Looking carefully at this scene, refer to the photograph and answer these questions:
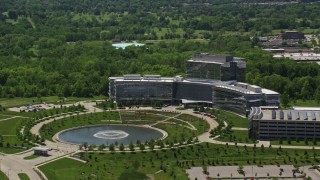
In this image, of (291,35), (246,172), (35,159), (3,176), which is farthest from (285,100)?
(291,35)

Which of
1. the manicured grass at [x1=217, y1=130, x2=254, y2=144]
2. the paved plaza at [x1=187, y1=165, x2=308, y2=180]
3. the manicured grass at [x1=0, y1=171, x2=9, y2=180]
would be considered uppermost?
the manicured grass at [x1=217, y1=130, x2=254, y2=144]

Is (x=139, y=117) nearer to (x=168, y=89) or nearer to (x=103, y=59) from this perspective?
(x=168, y=89)

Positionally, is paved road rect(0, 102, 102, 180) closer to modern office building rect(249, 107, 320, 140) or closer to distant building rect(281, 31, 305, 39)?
modern office building rect(249, 107, 320, 140)

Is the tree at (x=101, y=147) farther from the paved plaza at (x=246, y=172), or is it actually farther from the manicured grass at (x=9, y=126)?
the manicured grass at (x=9, y=126)

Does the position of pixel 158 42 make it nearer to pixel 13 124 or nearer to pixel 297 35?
pixel 297 35

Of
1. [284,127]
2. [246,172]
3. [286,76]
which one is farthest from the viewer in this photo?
[286,76]

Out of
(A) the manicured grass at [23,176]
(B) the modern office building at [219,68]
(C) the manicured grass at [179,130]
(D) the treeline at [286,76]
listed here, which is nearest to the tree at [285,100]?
(D) the treeline at [286,76]

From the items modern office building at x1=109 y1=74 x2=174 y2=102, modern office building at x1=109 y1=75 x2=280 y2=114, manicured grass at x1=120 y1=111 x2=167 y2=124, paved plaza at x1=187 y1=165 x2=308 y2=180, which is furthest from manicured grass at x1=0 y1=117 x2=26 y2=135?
paved plaza at x1=187 y1=165 x2=308 y2=180
